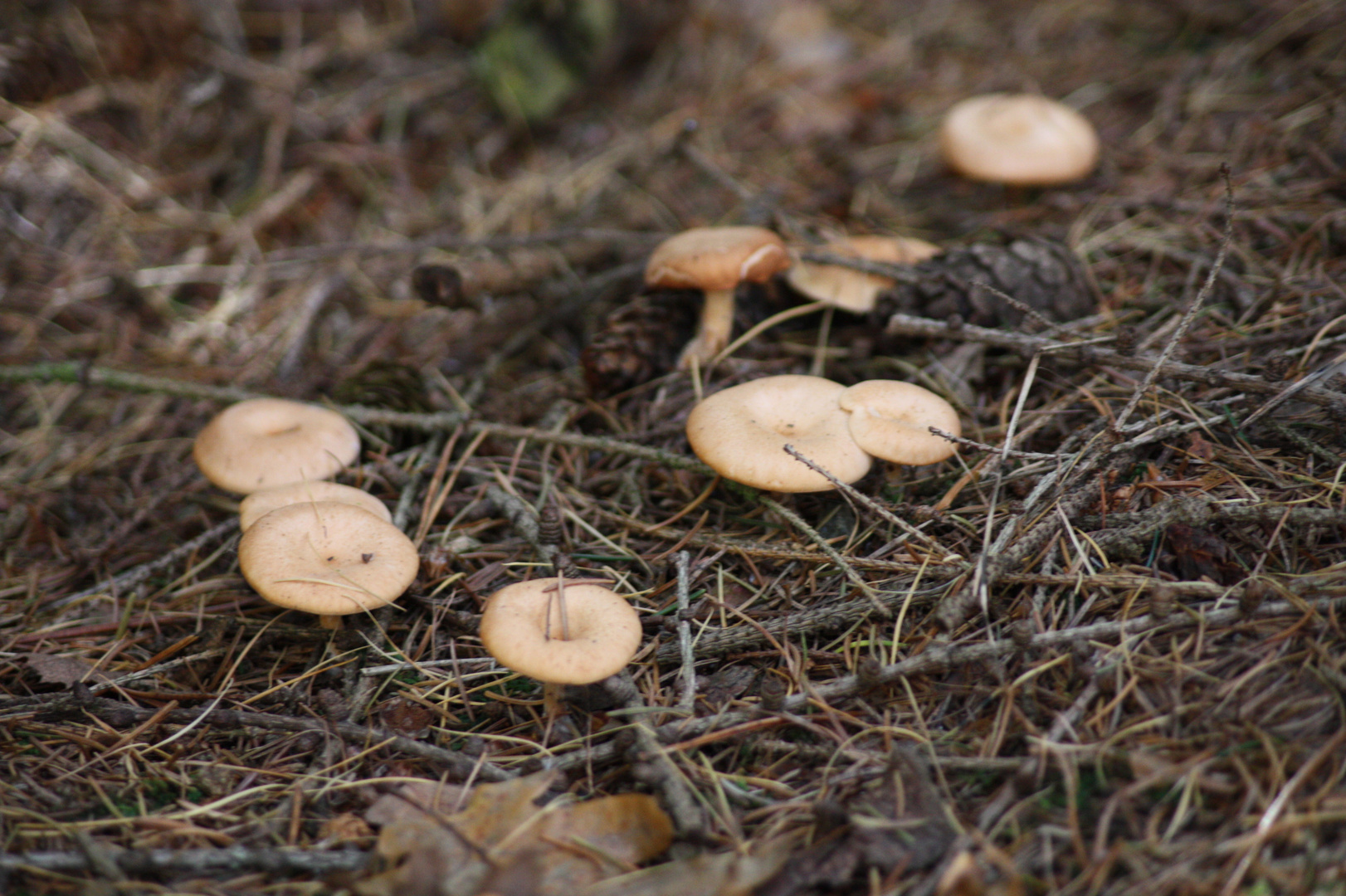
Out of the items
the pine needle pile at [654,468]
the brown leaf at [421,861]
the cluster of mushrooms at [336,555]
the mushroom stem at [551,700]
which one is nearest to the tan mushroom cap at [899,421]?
the pine needle pile at [654,468]

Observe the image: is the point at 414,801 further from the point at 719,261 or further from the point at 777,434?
the point at 719,261

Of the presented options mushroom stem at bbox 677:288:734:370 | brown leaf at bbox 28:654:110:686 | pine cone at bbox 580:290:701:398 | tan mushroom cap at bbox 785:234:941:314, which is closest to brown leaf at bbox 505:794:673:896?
brown leaf at bbox 28:654:110:686

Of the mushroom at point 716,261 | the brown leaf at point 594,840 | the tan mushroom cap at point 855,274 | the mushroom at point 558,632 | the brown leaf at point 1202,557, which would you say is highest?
the mushroom at point 716,261

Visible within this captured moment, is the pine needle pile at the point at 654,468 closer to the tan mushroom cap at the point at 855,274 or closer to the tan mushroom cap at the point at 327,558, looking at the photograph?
the tan mushroom cap at the point at 855,274

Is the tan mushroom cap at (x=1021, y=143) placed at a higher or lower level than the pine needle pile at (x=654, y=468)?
higher

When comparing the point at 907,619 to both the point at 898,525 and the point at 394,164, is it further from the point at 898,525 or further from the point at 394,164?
the point at 394,164

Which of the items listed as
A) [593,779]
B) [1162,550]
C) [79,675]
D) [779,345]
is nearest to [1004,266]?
[779,345]
